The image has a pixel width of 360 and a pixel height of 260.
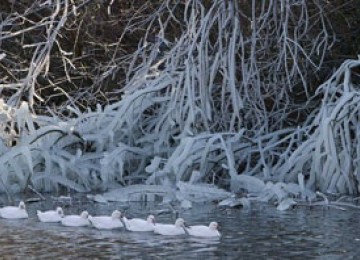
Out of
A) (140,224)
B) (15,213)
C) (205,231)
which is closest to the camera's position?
(205,231)

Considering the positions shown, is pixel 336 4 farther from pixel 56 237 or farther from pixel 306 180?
pixel 56 237

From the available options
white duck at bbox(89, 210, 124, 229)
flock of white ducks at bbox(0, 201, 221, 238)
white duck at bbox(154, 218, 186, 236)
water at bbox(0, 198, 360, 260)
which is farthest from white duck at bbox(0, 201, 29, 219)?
white duck at bbox(154, 218, 186, 236)

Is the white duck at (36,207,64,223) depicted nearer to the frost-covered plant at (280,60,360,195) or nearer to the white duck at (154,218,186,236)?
the white duck at (154,218,186,236)

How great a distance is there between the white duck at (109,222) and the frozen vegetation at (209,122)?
1.95m

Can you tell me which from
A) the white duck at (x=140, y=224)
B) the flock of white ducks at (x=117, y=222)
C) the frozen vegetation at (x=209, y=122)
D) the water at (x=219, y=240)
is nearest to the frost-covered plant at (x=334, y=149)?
the frozen vegetation at (x=209, y=122)

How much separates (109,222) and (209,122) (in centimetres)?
416

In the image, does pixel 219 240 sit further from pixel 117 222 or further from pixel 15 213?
pixel 15 213

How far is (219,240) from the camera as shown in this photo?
879 centimetres

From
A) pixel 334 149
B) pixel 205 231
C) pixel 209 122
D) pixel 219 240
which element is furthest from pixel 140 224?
pixel 209 122

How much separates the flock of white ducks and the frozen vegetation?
1.73 meters

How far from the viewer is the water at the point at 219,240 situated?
815 centimetres

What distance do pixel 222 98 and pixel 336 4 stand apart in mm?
2402

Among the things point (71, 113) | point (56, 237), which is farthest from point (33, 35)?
point (56, 237)

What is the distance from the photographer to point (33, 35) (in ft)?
55.2
